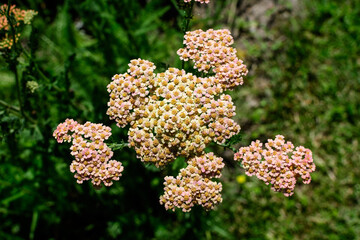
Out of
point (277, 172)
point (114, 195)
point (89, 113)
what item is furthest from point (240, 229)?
point (89, 113)

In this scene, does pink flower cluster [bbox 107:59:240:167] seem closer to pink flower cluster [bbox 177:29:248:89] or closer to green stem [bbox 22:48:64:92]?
pink flower cluster [bbox 177:29:248:89]

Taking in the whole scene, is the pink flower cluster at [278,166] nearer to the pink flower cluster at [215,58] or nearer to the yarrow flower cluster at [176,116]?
the yarrow flower cluster at [176,116]

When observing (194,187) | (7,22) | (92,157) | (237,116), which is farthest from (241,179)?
(7,22)

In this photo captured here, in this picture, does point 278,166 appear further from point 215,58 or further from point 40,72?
point 40,72

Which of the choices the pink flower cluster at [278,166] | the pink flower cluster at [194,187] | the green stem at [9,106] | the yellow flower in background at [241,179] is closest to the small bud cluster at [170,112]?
the pink flower cluster at [194,187]

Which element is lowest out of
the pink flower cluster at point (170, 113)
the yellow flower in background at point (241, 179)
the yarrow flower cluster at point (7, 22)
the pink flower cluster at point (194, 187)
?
the yellow flower in background at point (241, 179)

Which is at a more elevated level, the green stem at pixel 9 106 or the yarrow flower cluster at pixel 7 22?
the yarrow flower cluster at pixel 7 22

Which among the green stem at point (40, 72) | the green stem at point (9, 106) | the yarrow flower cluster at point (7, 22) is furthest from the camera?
the green stem at point (9, 106)
